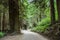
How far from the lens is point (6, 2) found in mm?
21812

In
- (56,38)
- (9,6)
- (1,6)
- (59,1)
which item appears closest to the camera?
(56,38)

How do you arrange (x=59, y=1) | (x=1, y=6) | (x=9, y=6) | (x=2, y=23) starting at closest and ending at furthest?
(x=59, y=1) < (x=1, y=6) < (x=9, y=6) < (x=2, y=23)

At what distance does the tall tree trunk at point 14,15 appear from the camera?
71.7 feet

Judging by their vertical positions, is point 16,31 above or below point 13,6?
below

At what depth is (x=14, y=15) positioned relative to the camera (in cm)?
2209

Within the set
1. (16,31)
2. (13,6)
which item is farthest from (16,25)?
(13,6)

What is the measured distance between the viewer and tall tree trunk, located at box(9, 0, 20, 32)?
861 inches

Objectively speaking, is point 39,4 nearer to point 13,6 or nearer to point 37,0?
point 37,0

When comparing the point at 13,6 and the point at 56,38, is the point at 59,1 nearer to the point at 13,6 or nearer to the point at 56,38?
the point at 56,38

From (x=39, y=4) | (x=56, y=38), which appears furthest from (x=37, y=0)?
(x=56, y=38)

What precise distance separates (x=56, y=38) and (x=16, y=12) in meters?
12.2

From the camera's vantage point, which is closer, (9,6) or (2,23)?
(9,6)

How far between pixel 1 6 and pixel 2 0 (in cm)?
85

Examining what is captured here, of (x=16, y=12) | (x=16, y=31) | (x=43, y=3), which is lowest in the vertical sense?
(x=16, y=31)
